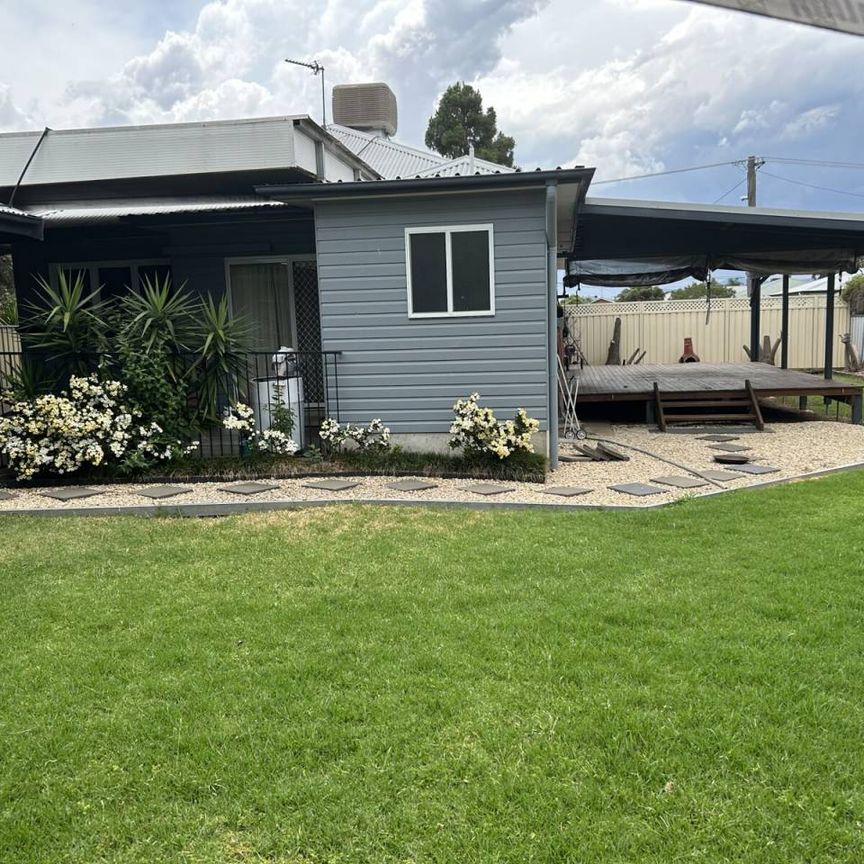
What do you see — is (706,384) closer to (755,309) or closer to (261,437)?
(755,309)

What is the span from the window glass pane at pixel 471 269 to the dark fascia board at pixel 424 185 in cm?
48

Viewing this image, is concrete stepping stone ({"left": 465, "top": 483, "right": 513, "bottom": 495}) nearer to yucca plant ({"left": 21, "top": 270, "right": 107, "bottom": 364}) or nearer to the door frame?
yucca plant ({"left": 21, "top": 270, "right": 107, "bottom": 364})

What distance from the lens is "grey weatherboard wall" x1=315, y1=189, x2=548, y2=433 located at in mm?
7305

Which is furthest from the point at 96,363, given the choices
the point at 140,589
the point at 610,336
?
the point at 610,336

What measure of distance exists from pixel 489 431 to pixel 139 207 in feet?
16.9

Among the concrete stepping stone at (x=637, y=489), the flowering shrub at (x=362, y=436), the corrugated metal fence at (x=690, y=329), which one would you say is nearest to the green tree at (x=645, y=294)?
the corrugated metal fence at (x=690, y=329)

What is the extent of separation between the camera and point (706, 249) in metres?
11.8

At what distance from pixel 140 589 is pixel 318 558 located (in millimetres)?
992

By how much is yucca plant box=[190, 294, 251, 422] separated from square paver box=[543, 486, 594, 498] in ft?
10.8

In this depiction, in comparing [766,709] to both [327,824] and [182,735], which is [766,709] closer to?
[327,824]

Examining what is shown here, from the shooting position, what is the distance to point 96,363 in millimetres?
7348

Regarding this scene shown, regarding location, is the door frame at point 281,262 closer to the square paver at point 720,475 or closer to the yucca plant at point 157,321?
the yucca plant at point 157,321

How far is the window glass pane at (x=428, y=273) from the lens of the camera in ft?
24.5

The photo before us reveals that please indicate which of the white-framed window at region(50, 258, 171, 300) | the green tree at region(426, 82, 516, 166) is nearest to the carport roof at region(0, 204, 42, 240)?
the white-framed window at region(50, 258, 171, 300)
